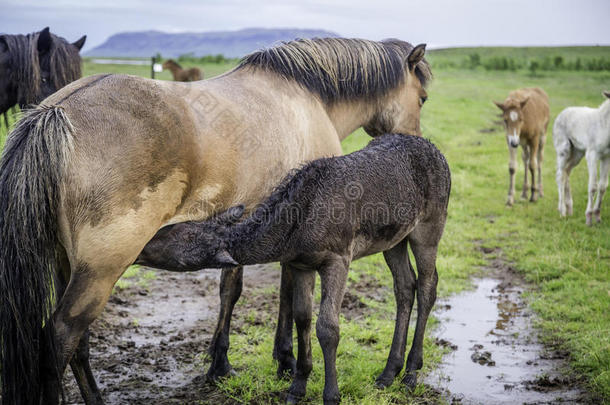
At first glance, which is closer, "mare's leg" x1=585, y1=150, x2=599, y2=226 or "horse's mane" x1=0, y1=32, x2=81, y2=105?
"horse's mane" x1=0, y1=32, x2=81, y2=105

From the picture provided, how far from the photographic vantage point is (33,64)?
596 centimetres

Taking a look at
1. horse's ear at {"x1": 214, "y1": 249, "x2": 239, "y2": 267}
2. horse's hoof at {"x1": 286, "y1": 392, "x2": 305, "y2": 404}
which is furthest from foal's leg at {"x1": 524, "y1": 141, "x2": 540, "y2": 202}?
horse's ear at {"x1": 214, "y1": 249, "x2": 239, "y2": 267}

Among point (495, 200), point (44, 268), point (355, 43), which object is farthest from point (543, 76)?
point (44, 268)

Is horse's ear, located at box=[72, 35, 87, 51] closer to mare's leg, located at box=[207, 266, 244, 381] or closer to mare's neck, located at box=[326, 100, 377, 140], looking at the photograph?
mare's neck, located at box=[326, 100, 377, 140]

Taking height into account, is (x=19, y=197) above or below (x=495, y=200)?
above

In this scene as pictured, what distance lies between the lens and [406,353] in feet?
17.0

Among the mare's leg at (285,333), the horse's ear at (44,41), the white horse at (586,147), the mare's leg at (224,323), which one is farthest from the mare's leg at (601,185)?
the horse's ear at (44,41)

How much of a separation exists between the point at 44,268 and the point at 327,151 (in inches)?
92.4

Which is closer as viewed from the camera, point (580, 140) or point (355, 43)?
point (355, 43)

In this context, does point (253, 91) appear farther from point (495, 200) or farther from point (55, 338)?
point (495, 200)

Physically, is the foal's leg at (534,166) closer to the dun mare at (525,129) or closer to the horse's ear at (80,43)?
the dun mare at (525,129)

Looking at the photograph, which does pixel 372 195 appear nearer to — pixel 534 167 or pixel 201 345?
pixel 201 345

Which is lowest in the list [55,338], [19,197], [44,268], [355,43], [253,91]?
[55,338]

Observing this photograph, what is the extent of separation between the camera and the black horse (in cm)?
600
